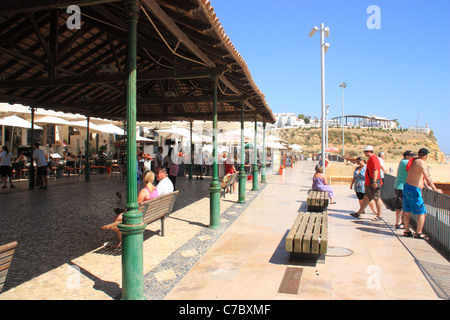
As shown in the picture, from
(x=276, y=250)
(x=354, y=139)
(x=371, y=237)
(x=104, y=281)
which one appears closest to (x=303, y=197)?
(x=371, y=237)

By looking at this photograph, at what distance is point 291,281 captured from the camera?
397 centimetres

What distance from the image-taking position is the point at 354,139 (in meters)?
92.4

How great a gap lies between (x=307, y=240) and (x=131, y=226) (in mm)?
2258

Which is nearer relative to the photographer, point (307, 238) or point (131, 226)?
point (131, 226)

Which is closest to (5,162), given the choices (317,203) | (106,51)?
(106,51)

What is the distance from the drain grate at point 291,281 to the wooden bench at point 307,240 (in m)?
0.25

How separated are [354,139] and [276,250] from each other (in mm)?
94037

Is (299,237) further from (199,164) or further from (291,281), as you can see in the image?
(199,164)

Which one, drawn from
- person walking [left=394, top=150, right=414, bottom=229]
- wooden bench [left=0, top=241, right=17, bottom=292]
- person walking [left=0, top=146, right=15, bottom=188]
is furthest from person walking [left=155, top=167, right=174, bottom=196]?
person walking [left=0, top=146, right=15, bottom=188]

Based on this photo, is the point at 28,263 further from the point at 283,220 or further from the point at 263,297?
the point at 283,220

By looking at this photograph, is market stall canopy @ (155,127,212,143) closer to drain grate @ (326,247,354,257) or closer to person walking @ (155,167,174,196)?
person walking @ (155,167,174,196)

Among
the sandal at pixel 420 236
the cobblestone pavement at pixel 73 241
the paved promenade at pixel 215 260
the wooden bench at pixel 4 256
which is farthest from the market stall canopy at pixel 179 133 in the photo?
the wooden bench at pixel 4 256

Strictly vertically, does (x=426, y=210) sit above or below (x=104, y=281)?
above

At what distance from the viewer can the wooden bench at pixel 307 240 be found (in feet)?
14.2
